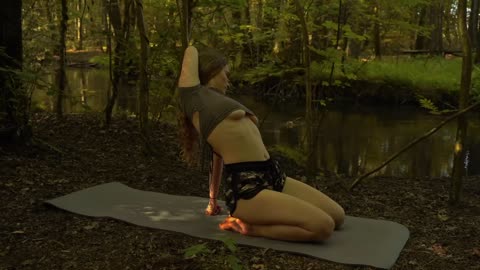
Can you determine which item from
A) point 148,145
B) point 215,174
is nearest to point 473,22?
point 148,145

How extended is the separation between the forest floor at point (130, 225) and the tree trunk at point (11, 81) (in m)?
0.20

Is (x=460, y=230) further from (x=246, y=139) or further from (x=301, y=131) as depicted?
(x=301, y=131)

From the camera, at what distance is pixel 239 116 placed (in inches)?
143

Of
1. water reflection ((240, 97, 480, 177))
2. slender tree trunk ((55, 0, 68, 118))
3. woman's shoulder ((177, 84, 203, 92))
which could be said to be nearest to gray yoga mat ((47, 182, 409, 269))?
woman's shoulder ((177, 84, 203, 92))

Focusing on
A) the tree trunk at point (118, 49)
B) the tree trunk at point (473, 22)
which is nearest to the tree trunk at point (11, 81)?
the tree trunk at point (118, 49)

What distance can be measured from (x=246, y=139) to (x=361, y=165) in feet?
20.8

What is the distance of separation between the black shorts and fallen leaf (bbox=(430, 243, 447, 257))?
1210mm

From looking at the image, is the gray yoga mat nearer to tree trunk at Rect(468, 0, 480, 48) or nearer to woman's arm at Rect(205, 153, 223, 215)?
woman's arm at Rect(205, 153, 223, 215)

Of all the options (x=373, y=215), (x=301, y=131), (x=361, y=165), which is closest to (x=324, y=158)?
(x=361, y=165)

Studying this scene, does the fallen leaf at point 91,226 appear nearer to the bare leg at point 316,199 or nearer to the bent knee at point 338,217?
the bare leg at point 316,199

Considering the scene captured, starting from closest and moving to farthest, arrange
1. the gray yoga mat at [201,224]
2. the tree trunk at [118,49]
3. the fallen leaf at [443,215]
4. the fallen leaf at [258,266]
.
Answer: the fallen leaf at [258,266]
the gray yoga mat at [201,224]
the fallen leaf at [443,215]
the tree trunk at [118,49]

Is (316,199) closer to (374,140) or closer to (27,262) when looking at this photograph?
(27,262)

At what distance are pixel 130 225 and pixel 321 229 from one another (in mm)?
1402

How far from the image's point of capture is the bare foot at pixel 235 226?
3607 mm
